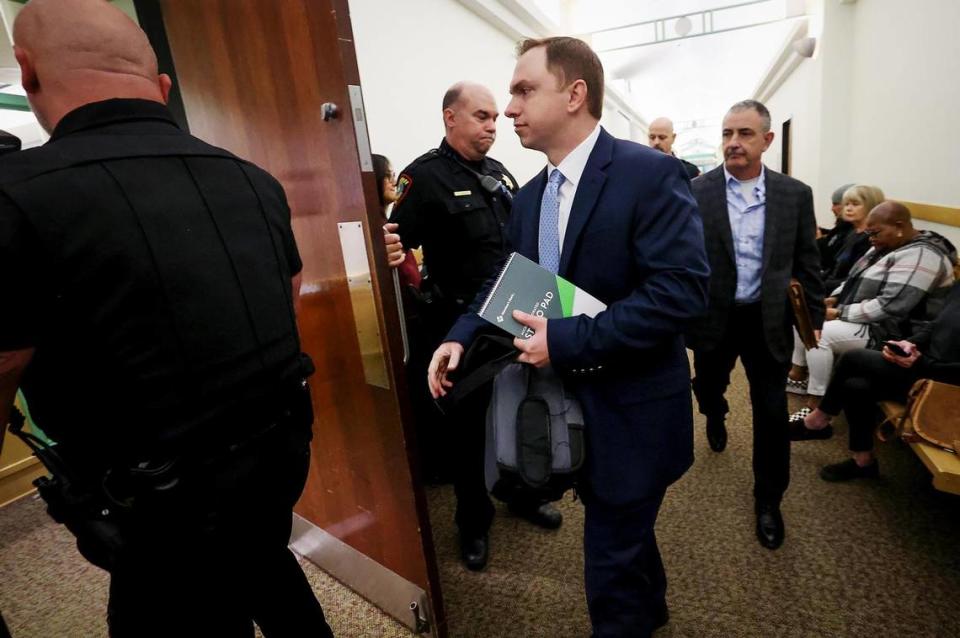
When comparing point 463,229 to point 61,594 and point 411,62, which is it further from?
point 61,594

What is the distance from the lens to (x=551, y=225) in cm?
115

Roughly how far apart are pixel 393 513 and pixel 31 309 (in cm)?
104

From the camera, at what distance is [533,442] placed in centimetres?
101

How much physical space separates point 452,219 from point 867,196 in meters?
3.32

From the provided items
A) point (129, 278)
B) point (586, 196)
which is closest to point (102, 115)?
point (129, 278)

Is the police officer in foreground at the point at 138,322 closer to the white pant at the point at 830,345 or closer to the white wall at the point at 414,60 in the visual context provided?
the white wall at the point at 414,60

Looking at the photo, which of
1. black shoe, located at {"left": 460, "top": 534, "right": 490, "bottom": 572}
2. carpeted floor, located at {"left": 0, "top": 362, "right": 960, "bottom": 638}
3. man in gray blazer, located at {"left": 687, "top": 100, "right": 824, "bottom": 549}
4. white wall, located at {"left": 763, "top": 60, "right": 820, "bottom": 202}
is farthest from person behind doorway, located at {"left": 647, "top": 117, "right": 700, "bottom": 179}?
black shoe, located at {"left": 460, "top": 534, "right": 490, "bottom": 572}

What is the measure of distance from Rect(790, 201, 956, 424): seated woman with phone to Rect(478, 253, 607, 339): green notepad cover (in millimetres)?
1797

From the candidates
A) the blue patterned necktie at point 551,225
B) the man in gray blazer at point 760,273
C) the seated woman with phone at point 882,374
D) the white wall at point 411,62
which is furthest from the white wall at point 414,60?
the seated woman with phone at point 882,374

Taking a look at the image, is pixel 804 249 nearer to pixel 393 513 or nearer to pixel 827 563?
pixel 827 563

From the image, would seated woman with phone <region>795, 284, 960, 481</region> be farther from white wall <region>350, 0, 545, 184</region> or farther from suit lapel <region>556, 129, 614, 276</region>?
white wall <region>350, 0, 545, 184</region>

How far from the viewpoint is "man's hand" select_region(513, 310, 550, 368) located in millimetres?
1000

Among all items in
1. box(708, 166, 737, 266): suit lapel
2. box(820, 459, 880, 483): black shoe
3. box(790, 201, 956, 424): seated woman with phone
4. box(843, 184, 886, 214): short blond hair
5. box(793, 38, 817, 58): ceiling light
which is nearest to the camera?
box(708, 166, 737, 266): suit lapel

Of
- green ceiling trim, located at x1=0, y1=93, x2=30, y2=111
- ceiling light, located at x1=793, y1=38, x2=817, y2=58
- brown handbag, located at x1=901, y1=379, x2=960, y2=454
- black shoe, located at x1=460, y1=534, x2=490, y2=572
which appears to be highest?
ceiling light, located at x1=793, y1=38, x2=817, y2=58
